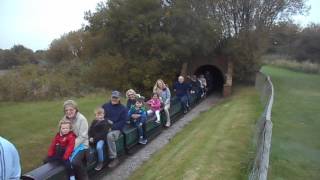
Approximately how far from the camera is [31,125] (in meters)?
16.1

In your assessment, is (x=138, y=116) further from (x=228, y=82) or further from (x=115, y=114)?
(x=228, y=82)

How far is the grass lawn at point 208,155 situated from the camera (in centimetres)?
1009

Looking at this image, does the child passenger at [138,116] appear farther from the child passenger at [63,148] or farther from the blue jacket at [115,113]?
the child passenger at [63,148]

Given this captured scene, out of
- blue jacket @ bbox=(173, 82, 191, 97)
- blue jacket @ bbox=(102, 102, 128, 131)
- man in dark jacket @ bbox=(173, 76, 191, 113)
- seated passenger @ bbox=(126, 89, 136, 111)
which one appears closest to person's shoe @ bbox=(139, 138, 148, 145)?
seated passenger @ bbox=(126, 89, 136, 111)

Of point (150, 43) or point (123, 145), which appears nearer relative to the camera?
point (123, 145)

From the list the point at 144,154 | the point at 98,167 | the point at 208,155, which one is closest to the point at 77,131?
the point at 98,167

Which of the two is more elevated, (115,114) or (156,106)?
(115,114)

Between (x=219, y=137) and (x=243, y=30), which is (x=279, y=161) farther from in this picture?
(x=243, y=30)

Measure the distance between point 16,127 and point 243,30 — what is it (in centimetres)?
2613

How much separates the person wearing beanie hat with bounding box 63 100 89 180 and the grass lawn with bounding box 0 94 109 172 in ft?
9.24

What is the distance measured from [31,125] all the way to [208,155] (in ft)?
23.9

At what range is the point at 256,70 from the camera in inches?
1480

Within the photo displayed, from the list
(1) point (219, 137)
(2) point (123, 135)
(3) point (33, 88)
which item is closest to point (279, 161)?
(1) point (219, 137)

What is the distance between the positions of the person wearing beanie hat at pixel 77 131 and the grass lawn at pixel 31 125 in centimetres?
282
